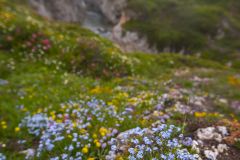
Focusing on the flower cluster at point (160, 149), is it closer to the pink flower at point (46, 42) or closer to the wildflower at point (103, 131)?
the wildflower at point (103, 131)

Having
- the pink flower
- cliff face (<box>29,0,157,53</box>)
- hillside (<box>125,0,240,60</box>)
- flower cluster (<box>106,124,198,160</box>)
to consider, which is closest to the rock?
flower cluster (<box>106,124,198,160</box>)

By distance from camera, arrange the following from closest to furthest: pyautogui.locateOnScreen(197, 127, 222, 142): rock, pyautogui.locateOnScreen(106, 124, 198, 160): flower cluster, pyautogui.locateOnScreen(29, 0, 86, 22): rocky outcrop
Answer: pyautogui.locateOnScreen(106, 124, 198, 160): flower cluster, pyautogui.locateOnScreen(197, 127, 222, 142): rock, pyautogui.locateOnScreen(29, 0, 86, 22): rocky outcrop

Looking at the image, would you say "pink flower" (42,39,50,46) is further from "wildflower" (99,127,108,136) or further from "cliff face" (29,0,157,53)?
"cliff face" (29,0,157,53)

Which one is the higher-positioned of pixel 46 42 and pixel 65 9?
pixel 46 42

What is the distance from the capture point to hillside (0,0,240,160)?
608 centimetres

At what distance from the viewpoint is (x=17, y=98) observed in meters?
11.2

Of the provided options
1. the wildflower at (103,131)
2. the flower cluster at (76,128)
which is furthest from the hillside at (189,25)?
the wildflower at (103,131)

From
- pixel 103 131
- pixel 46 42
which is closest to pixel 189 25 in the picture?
pixel 46 42

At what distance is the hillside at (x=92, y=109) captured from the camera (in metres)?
6.08

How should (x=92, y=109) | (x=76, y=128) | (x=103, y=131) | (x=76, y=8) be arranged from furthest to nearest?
(x=76, y=8), (x=92, y=109), (x=76, y=128), (x=103, y=131)

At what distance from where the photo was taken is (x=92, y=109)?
8711 millimetres

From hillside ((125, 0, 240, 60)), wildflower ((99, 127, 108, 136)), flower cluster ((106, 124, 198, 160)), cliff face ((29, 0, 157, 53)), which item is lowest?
hillside ((125, 0, 240, 60))

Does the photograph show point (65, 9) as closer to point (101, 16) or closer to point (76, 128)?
point (101, 16)

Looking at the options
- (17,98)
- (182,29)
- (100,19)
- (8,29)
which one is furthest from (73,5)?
(17,98)
